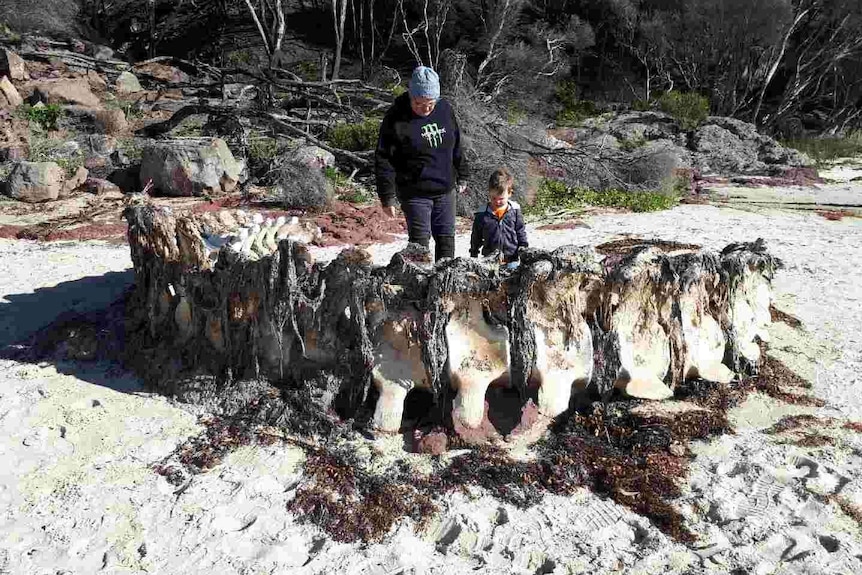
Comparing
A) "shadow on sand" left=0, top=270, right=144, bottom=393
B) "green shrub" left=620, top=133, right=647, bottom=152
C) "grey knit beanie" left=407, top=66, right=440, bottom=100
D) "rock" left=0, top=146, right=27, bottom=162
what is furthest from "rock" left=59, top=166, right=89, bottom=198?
"green shrub" left=620, top=133, right=647, bottom=152

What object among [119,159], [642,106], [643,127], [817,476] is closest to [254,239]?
[817,476]

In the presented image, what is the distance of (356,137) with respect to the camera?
1184 centimetres

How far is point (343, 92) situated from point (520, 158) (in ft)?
16.4

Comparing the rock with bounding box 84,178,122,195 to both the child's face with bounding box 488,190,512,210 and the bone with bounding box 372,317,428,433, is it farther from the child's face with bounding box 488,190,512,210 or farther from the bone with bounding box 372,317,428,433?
the bone with bounding box 372,317,428,433

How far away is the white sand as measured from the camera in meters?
2.53

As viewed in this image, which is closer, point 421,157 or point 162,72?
point 421,157

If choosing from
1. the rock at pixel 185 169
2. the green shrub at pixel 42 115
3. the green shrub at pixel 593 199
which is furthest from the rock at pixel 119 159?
the green shrub at pixel 593 199

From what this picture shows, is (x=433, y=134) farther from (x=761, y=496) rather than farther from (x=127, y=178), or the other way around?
(x=127, y=178)

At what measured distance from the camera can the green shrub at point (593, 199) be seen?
32.4 ft

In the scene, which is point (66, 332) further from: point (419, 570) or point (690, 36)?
point (690, 36)

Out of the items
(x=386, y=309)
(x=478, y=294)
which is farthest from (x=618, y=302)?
(x=386, y=309)

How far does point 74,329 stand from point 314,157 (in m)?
6.62

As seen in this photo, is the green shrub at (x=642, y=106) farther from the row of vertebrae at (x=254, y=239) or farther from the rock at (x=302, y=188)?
the row of vertebrae at (x=254, y=239)

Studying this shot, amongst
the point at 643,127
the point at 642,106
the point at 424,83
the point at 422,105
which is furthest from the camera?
the point at 642,106
